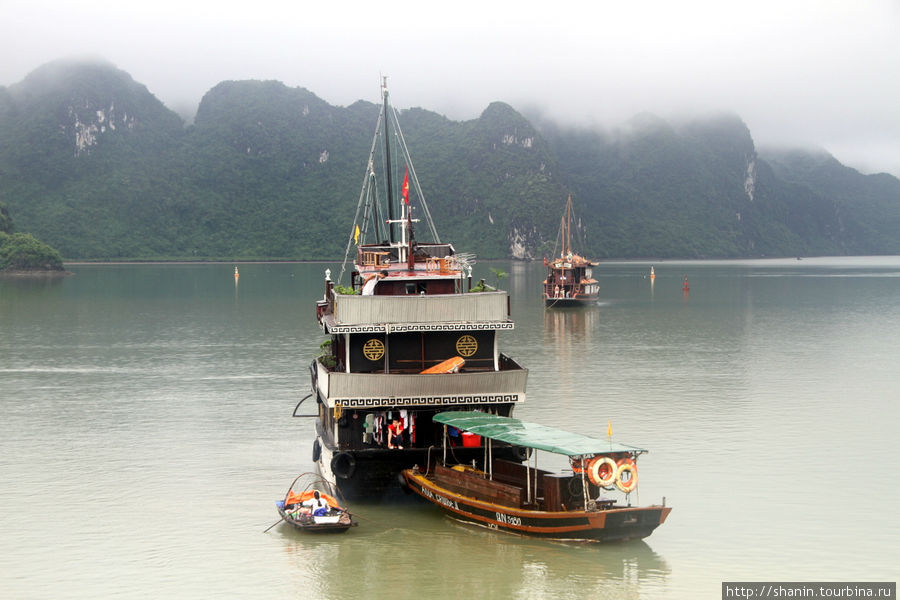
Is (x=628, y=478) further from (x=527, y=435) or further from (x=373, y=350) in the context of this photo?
(x=373, y=350)

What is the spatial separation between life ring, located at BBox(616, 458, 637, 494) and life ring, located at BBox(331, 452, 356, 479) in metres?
6.74

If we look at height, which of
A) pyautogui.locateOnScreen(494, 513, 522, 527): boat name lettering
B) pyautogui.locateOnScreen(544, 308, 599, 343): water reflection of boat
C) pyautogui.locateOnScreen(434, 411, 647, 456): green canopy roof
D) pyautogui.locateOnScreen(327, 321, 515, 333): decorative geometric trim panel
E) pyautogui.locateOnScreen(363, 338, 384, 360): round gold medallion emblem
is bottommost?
pyautogui.locateOnScreen(544, 308, 599, 343): water reflection of boat

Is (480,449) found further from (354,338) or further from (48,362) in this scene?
(48,362)

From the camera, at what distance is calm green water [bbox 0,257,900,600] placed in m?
20.7

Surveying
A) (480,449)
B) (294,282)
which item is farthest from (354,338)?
(294,282)

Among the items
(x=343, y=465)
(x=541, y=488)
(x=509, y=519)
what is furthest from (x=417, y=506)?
(x=541, y=488)

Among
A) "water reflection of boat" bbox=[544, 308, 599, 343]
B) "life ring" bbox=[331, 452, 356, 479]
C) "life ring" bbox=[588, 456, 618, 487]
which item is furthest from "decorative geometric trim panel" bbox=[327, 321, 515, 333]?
"water reflection of boat" bbox=[544, 308, 599, 343]

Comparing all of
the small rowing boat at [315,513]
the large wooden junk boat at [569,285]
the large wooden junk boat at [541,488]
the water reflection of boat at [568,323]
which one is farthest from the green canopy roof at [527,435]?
the large wooden junk boat at [569,285]

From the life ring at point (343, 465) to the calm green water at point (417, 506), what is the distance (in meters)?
1.06

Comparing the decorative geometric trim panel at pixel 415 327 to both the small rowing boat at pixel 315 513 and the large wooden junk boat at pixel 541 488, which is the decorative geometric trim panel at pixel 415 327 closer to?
the large wooden junk boat at pixel 541 488

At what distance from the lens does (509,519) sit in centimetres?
2145

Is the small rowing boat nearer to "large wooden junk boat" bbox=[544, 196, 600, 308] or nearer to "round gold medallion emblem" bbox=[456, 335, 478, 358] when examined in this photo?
"round gold medallion emblem" bbox=[456, 335, 478, 358]

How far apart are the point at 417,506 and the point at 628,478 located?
20.7 feet

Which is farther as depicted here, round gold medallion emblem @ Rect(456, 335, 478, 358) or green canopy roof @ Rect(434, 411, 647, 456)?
round gold medallion emblem @ Rect(456, 335, 478, 358)
